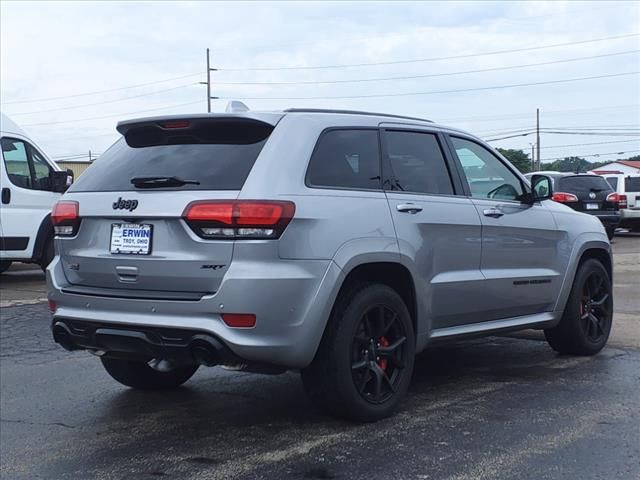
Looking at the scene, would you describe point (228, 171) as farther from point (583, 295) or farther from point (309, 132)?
point (583, 295)

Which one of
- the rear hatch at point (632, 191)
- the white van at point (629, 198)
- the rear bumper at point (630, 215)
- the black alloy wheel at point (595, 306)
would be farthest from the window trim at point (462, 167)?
the rear hatch at point (632, 191)

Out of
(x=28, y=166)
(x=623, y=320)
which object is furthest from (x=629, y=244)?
(x=28, y=166)

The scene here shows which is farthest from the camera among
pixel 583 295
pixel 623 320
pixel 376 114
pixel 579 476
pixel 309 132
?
pixel 623 320

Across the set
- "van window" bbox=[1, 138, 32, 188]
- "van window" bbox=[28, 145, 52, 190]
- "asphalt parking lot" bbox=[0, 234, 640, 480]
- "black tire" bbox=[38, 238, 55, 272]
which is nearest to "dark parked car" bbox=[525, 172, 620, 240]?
"van window" bbox=[28, 145, 52, 190]

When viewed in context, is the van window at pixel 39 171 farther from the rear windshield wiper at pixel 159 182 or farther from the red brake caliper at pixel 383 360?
the red brake caliper at pixel 383 360

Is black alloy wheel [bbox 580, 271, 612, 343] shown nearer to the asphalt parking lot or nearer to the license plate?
the asphalt parking lot

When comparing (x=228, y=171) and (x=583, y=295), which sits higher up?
(x=228, y=171)

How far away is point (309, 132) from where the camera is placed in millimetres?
4801

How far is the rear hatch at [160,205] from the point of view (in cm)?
441

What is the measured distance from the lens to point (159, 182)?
4621 millimetres

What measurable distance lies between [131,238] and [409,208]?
169 cm

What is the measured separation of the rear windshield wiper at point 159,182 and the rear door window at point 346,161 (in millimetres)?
697

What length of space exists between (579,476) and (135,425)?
2593mm

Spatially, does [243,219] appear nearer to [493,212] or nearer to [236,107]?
[236,107]
